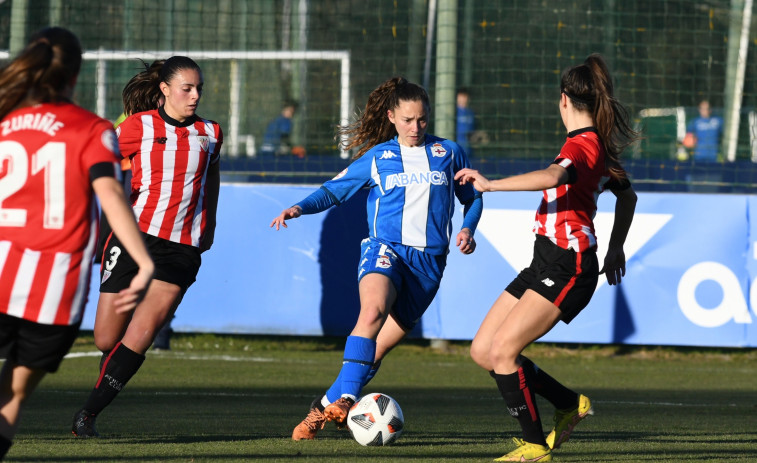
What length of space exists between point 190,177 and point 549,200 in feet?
6.59

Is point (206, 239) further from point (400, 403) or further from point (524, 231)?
point (524, 231)

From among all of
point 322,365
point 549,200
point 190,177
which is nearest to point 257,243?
point 322,365

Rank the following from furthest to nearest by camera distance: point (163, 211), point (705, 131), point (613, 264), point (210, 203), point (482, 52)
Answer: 1. point (705, 131)
2. point (482, 52)
3. point (210, 203)
4. point (163, 211)
5. point (613, 264)

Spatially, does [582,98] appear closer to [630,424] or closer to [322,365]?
[630,424]

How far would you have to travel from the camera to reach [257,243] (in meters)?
11.3

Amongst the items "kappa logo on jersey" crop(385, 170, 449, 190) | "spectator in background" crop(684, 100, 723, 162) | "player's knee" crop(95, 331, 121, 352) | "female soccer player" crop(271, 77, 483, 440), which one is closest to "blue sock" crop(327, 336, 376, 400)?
"female soccer player" crop(271, 77, 483, 440)

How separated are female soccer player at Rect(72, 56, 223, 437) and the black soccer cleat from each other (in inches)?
2.8

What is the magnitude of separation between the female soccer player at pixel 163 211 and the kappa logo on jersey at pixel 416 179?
1.01 metres

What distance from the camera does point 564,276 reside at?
5598mm

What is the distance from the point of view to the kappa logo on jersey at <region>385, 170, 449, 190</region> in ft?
21.4

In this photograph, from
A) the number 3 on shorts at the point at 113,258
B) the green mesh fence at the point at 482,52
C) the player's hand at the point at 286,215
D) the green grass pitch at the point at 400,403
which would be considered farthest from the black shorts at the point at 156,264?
the green mesh fence at the point at 482,52

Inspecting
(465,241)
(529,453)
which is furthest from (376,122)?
(529,453)

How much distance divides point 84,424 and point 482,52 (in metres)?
9.26

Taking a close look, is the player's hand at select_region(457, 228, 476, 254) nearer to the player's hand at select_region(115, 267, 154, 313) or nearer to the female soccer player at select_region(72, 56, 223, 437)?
the female soccer player at select_region(72, 56, 223, 437)
